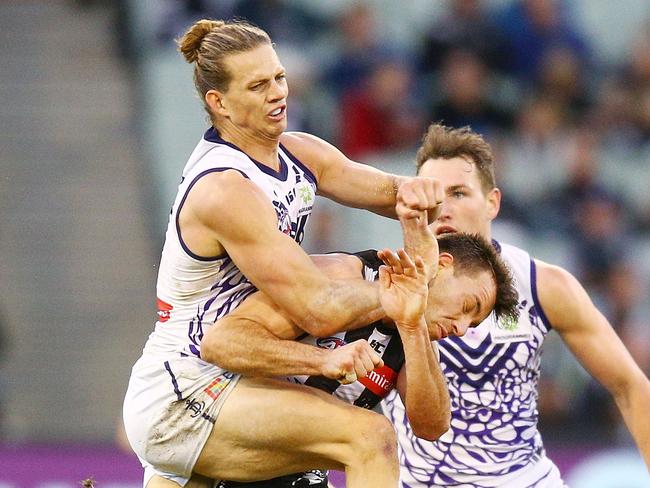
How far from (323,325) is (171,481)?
0.94 m

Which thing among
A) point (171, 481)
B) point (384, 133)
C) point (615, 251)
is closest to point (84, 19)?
point (384, 133)

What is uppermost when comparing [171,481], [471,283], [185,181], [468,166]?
[468,166]

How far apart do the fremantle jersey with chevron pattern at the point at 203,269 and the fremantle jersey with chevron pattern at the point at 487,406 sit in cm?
103

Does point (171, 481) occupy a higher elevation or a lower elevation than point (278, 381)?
lower

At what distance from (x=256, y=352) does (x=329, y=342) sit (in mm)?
401

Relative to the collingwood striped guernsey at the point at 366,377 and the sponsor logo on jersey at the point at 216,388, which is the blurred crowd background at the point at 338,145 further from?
the sponsor logo on jersey at the point at 216,388

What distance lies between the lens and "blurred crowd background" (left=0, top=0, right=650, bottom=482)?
32.0 feet

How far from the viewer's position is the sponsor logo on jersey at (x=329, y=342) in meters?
4.68

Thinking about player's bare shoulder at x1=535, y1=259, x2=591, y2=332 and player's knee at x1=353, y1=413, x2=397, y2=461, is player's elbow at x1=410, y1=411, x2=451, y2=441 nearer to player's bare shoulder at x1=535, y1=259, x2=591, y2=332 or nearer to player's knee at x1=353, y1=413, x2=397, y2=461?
player's knee at x1=353, y1=413, x2=397, y2=461

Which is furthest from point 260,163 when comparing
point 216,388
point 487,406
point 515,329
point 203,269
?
point 487,406

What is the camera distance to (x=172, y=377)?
464 cm

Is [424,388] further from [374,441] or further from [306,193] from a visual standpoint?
[306,193]

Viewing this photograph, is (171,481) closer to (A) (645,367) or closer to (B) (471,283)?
(B) (471,283)

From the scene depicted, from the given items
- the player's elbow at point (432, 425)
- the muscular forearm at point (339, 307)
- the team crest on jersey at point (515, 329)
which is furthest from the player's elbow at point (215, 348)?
the team crest on jersey at point (515, 329)
